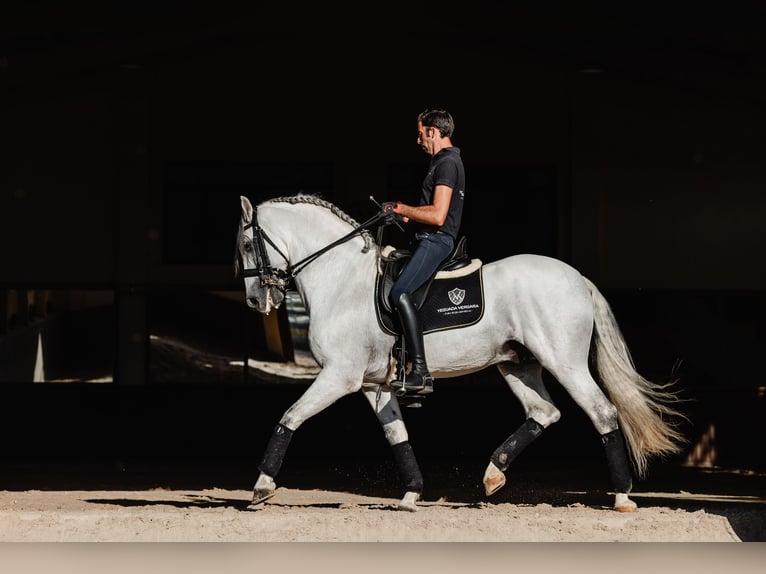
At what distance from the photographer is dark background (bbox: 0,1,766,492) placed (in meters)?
13.7

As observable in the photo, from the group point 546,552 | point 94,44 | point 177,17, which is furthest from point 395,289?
point 94,44

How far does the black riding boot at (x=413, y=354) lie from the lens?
8.41 m

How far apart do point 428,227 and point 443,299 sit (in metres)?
0.51

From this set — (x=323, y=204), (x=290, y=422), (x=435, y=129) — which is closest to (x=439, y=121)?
(x=435, y=129)

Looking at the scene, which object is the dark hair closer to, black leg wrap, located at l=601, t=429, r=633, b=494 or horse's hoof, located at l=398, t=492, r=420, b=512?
black leg wrap, located at l=601, t=429, r=633, b=494

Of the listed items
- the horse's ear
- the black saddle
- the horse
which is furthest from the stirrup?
the horse's ear

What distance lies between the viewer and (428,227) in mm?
8633

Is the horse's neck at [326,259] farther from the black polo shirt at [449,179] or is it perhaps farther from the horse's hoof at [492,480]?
the horse's hoof at [492,480]

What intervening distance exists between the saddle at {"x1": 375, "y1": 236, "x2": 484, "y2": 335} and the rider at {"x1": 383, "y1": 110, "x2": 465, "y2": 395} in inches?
3.9

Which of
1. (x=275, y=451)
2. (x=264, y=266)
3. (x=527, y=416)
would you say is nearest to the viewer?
(x=275, y=451)

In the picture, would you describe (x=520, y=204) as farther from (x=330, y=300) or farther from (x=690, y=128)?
(x=330, y=300)

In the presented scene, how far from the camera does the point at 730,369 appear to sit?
13.7 meters

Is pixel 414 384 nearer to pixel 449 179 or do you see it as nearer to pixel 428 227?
pixel 428 227

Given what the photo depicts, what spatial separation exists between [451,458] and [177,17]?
5.54m
